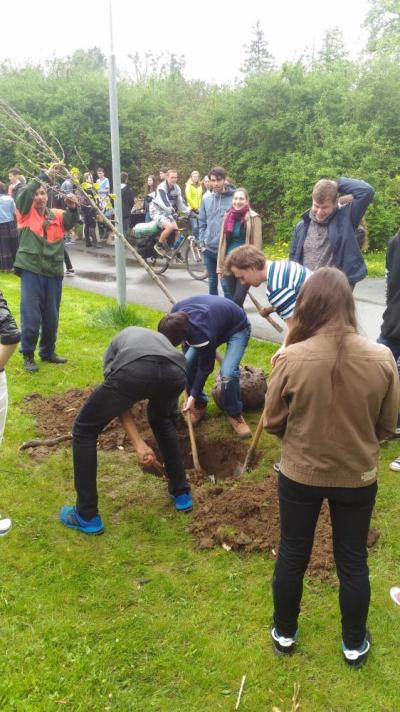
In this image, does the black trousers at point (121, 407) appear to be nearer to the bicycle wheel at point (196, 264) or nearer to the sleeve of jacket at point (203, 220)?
the sleeve of jacket at point (203, 220)

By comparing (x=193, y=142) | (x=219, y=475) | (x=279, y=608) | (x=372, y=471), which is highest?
(x=193, y=142)

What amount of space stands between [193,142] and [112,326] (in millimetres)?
11981

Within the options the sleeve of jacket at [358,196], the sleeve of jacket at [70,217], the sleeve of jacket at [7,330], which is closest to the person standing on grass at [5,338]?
the sleeve of jacket at [7,330]

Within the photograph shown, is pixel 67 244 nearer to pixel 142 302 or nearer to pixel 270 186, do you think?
pixel 270 186

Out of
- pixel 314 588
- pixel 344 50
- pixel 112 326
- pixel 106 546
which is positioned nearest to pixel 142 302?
pixel 112 326

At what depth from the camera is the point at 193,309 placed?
4.74 m

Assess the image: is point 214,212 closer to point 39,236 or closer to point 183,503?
point 39,236

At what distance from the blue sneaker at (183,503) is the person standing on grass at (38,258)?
323cm

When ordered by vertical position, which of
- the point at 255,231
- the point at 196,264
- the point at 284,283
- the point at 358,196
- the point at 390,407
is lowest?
the point at 196,264

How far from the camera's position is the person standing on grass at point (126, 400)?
142 inches

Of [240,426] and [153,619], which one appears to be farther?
[240,426]

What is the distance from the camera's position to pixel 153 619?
3.30 metres

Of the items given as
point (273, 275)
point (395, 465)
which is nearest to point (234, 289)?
point (273, 275)

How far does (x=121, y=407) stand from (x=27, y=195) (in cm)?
355
